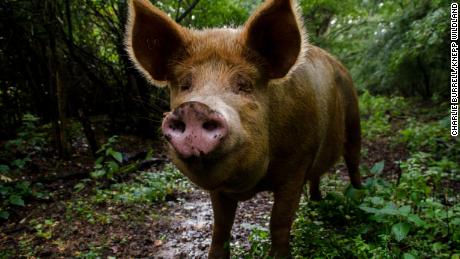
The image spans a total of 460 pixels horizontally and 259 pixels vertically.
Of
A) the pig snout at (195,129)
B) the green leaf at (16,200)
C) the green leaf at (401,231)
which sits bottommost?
the green leaf at (16,200)

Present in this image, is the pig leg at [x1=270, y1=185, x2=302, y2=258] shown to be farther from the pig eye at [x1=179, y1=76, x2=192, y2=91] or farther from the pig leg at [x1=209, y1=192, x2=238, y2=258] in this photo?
the pig eye at [x1=179, y1=76, x2=192, y2=91]

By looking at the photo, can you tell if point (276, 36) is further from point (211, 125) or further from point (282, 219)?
point (282, 219)

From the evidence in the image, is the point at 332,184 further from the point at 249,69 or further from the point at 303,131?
the point at 249,69

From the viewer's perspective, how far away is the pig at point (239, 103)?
204cm

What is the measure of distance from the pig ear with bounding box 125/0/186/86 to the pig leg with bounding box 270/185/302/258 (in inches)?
46.3

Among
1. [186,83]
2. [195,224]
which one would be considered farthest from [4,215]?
[186,83]

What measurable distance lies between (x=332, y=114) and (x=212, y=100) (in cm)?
207

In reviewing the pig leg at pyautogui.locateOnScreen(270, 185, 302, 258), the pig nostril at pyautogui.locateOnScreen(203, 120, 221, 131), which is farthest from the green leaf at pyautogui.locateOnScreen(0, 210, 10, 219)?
the pig nostril at pyautogui.locateOnScreen(203, 120, 221, 131)

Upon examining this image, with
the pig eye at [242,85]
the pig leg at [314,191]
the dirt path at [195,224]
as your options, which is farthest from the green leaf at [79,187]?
the pig eye at [242,85]

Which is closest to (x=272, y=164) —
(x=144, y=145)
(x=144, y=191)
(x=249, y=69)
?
(x=249, y=69)

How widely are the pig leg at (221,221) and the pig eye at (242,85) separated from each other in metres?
0.99

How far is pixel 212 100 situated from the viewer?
221cm

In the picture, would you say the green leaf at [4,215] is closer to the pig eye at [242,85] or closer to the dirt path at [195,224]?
the dirt path at [195,224]

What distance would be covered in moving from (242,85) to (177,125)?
719mm
